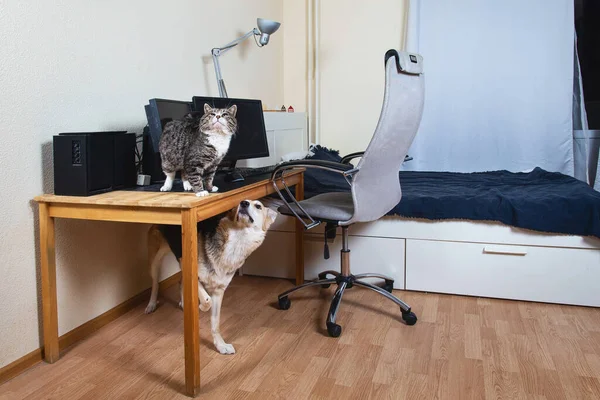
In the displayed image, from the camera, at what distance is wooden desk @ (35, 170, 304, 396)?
1763 millimetres

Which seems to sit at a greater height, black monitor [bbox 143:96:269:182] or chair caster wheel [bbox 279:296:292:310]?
black monitor [bbox 143:96:269:182]

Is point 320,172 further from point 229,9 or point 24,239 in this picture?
point 24,239

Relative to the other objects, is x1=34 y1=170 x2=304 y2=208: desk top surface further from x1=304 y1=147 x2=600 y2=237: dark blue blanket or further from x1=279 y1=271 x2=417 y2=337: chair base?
x1=304 y1=147 x2=600 y2=237: dark blue blanket

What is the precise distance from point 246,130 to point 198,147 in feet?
1.82

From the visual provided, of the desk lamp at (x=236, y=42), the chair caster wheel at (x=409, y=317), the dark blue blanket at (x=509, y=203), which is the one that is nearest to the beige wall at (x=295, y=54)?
the desk lamp at (x=236, y=42)

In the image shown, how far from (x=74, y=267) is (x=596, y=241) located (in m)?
2.37

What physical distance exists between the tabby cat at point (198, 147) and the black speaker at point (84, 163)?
0.64 feet

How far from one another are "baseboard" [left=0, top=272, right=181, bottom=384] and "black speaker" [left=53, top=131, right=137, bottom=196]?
61cm

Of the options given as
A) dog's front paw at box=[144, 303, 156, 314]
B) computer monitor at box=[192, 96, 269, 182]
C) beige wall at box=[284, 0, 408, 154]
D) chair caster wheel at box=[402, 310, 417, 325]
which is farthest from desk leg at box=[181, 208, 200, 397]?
beige wall at box=[284, 0, 408, 154]

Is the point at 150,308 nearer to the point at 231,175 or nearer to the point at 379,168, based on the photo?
the point at 231,175

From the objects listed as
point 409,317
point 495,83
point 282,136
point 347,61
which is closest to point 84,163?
point 409,317

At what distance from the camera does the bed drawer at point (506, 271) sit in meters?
2.62

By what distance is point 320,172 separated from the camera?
11.4 feet

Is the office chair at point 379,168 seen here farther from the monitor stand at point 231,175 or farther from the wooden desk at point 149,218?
the wooden desk at point 149,218
